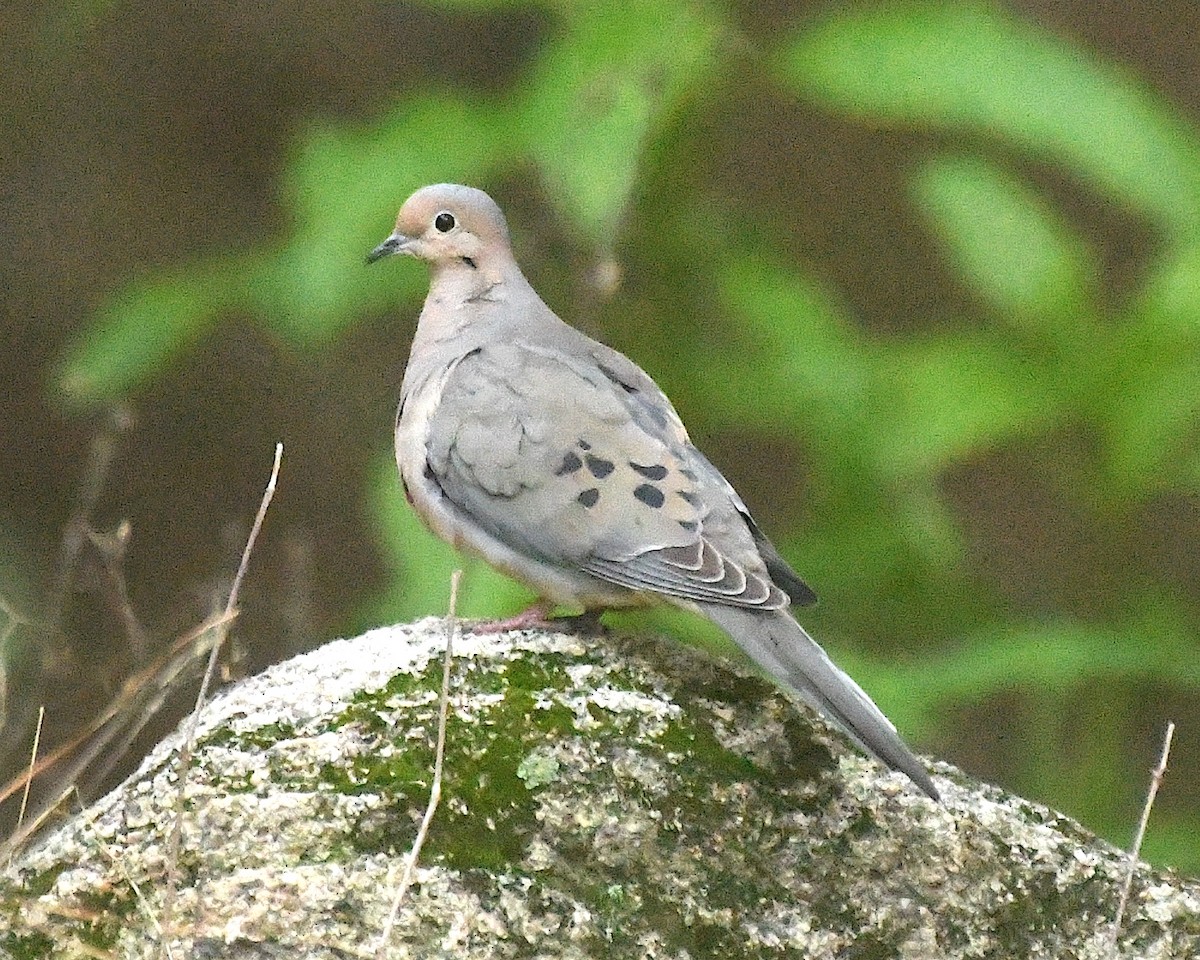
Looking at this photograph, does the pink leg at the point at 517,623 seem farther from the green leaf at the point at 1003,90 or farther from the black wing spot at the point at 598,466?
the green leaf at the point at 1003,90

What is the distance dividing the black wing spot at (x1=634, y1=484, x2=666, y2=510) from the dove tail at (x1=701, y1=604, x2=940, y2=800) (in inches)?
9.4

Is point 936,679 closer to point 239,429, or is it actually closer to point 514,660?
point 514,660

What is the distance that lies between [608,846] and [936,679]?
1508mm

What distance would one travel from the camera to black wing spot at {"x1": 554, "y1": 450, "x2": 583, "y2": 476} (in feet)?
10.8

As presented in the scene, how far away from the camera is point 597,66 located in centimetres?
394

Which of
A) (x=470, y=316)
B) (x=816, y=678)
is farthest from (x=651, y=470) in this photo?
(x=470, y=316)

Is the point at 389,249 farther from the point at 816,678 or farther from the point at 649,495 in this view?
the point at 816,678

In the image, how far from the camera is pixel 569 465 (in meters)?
3.30

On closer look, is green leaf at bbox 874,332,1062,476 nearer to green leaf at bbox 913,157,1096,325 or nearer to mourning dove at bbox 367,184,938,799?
green leaf at bbox 913,157,1096,325

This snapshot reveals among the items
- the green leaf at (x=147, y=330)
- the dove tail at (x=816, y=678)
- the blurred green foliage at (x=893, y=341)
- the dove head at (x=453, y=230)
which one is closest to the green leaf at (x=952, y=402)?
the blurred green foliage at (x=893, y=341)

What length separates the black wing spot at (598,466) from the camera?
3.27 m

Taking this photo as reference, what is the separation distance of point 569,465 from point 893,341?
1.58 m

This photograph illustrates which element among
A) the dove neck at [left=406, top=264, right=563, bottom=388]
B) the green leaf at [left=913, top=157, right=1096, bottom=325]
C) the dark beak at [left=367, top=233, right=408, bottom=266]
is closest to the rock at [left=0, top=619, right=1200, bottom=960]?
the dove neck at [left=406, top=264, right=563, bottom=388]

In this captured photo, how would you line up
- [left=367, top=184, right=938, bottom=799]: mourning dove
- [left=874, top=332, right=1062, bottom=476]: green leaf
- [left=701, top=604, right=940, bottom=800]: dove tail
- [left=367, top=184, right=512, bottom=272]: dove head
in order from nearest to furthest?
[left=701, top=604, right=940, bottom=800]: dove tail < [left=367, top=184, right=938, bottom=799]: mourning dove < [left=367, top=184, right=512, bottom=272]: dove head < [left=874, top=332, right=1062, bottom=476]: green leaf
